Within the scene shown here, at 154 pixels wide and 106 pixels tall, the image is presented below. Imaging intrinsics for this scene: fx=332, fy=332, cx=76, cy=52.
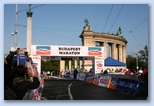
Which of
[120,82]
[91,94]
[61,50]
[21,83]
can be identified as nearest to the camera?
[21,83]

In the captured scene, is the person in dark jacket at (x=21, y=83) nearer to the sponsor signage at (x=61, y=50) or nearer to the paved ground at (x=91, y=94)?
the paved ground at (x=91, y=94)

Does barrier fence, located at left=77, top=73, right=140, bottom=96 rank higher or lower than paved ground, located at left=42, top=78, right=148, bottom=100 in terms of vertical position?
higher

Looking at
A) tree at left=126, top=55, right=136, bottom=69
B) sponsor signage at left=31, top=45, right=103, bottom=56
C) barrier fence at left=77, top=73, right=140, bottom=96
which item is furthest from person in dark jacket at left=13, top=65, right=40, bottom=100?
tree at left=126, top=55, right=136, bottom=69

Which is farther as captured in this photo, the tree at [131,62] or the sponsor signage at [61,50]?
the tree at [131,62]

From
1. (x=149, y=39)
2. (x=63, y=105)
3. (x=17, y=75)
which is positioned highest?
(x=149, y=39)

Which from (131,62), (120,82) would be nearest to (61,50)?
(120,82)

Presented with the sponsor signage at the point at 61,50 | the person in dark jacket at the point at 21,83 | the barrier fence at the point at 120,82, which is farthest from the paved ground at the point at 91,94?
the sponsor signage at the point at 61,50

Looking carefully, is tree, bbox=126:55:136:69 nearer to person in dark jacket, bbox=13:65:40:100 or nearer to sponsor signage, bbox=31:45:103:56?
sponsor signage, bbox=31:45:103:56

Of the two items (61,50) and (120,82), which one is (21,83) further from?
(61,50)

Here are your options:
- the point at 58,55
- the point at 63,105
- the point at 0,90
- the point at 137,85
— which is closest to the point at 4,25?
the point at 0,90

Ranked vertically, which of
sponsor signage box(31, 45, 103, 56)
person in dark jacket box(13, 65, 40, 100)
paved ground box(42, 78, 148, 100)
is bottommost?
paved ground box(42, 78, 148, 100)

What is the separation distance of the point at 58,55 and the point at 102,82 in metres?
5.10

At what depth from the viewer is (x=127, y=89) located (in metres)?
10.8
